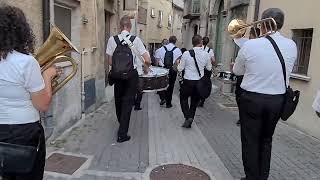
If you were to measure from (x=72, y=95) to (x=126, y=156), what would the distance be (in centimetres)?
202

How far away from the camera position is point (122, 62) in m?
5.53

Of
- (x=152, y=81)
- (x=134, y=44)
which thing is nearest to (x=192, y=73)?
(x=152, y=81)

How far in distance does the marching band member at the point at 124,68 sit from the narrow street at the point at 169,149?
0.46 m

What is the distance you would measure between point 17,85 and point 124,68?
3190 millimetres

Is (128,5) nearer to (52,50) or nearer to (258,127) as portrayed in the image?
(258,127)

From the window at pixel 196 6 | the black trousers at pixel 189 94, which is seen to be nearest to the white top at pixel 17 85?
the black trousers at pixel 189 94

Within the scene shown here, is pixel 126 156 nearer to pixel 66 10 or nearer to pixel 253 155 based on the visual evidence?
pixel 253 155

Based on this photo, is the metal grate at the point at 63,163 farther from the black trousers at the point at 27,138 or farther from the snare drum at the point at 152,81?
the snare drum at the point at 152,81

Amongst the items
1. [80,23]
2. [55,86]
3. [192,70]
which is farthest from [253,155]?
[80,23]

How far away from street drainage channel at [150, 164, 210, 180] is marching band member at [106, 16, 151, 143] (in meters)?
1.29

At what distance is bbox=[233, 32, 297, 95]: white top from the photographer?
11.9 ft

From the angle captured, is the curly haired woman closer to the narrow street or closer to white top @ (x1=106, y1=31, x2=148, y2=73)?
the narrow street

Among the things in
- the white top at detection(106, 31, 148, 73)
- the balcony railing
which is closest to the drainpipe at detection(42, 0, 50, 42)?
the white top at detection(106, 31, 148, 73)

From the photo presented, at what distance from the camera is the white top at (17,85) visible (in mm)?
2332
